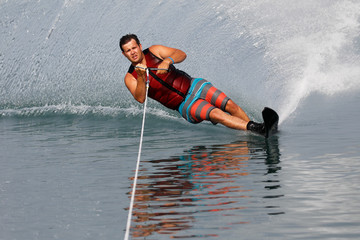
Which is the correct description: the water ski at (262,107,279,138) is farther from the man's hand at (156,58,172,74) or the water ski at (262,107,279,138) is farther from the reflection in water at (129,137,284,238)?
the man's hand at (156,58,172,74)

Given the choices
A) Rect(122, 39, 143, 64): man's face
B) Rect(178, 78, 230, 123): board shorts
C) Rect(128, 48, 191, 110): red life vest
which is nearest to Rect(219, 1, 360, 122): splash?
Rect(178, 78, 230, 123): board shorts

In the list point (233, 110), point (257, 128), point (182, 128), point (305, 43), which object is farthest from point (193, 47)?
point (257, 128)

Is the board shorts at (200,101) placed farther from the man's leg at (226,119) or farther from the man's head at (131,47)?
the man's head at (131,47)

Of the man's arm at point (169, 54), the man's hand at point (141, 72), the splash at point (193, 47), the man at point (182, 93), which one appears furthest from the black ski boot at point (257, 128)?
the splash at point (193, 47)

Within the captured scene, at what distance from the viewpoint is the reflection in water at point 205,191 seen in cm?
368

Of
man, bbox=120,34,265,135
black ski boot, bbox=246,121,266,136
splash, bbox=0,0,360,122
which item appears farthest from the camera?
splash, bbox=0,0,360,122

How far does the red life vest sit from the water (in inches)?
17.5

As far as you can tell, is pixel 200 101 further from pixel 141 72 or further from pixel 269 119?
pixel 141 72

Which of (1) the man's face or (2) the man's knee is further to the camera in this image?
(2) the man's knee

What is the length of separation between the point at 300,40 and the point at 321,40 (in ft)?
2.83

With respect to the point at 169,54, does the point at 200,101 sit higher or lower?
lower

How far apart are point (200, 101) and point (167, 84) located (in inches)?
15.0

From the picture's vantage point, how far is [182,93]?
712 cm

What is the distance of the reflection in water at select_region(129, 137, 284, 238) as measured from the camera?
368 cm
